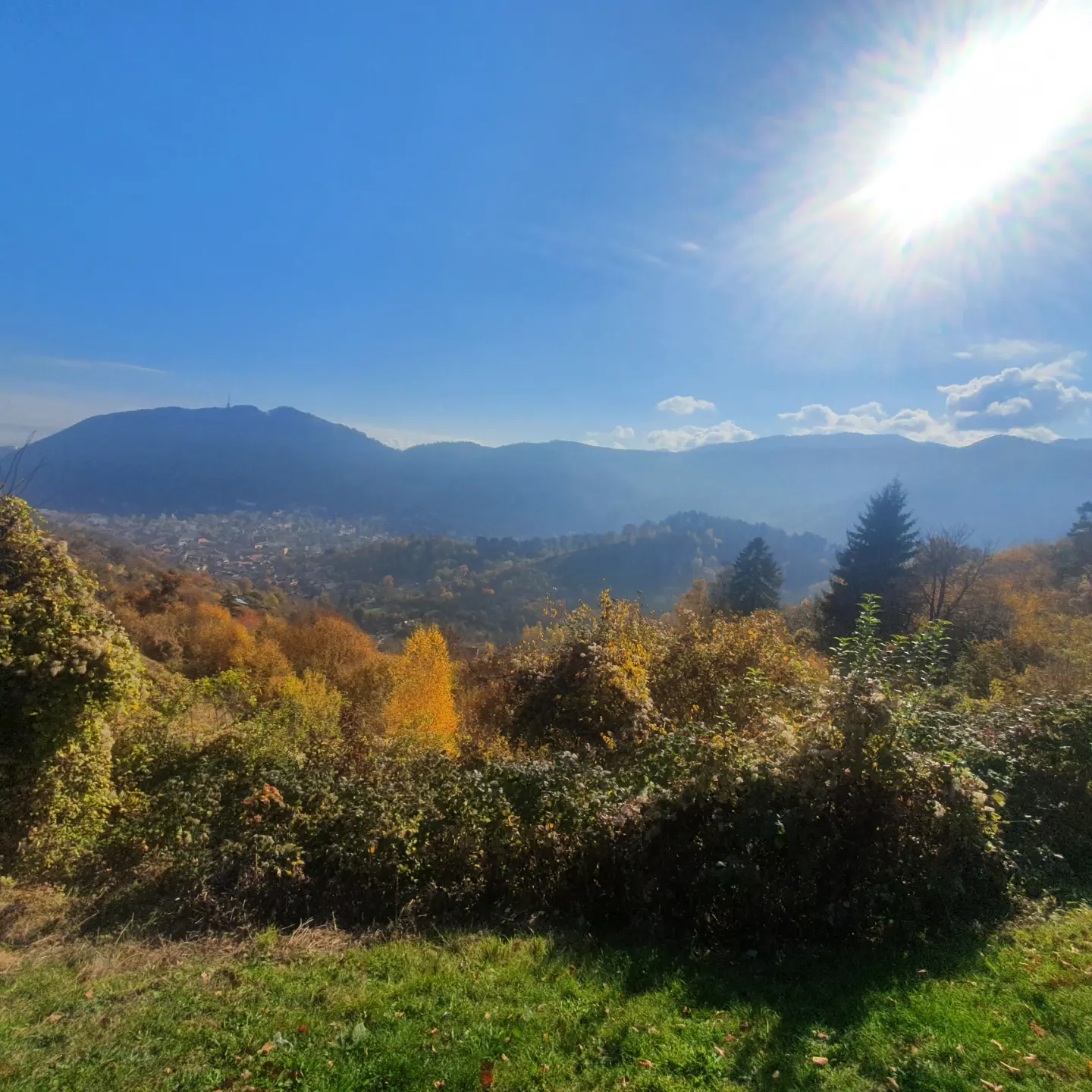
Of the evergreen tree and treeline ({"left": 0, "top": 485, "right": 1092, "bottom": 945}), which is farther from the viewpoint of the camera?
the evergreen tree

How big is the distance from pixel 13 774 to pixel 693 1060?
6874 millimetres

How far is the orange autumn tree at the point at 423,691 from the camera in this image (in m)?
14.3

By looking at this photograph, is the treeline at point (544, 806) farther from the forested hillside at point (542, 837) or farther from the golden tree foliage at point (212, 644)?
the golden tree foliage at point (212, 644)

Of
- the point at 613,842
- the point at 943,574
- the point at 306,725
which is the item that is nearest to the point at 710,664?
the point at 613,842

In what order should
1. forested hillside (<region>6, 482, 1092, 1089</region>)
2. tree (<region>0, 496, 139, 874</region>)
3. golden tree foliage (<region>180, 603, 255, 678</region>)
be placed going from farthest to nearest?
golden tree foliage (<region>180, 603, 255, 678</region>)
tree (<region>0, 496, 139, 874</region>)
forested hillside (<region>6, 482, 1092, 1089</region>)

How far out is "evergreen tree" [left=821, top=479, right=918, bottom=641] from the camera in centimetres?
2548

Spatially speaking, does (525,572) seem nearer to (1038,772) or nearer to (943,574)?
(943,574)

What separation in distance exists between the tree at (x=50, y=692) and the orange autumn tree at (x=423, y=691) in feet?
17.6

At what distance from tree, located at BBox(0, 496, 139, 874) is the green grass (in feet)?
4.08

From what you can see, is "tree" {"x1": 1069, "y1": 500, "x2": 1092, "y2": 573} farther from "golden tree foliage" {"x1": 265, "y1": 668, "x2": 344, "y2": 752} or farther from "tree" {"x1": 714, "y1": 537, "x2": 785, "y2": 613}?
"golden tree foliage" {"x1": 265, "y1": 668, "x2": 344, "y2": 752}

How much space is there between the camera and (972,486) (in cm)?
19200

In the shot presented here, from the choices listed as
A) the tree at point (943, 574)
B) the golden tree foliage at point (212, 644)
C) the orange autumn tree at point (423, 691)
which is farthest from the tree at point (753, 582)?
the golden tree foliage at point (212, 644)

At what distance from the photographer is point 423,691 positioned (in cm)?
1927

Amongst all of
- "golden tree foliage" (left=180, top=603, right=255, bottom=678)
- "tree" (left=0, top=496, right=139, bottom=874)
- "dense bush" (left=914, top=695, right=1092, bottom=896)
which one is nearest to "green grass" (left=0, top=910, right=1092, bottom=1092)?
"dense bush" (left=914, top=695, right=1092, bottom=896)
